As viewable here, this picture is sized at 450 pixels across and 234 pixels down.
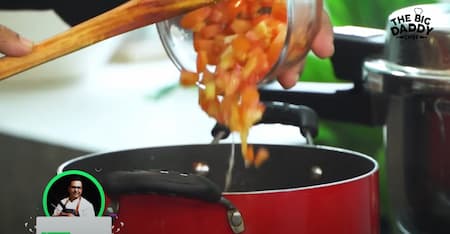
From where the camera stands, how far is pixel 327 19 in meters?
0.65

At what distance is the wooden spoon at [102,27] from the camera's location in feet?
1.92

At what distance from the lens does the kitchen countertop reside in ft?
2.47

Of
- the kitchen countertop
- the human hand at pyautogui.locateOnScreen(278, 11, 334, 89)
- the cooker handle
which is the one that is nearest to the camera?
the cooker handle

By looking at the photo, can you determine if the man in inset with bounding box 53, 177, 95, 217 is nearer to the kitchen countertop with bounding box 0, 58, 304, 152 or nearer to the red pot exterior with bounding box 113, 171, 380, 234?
the red pot exterior with bounding box 113, 171, 380, 234

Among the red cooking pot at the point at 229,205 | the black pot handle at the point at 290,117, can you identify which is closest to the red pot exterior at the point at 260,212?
the red cooking pot at the point at 229,205

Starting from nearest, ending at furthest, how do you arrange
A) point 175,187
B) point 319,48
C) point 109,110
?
point 175,187 < point 319,48 < point 109,110

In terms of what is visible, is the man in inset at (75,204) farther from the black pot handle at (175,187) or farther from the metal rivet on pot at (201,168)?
the metal rivet on pot at (201,168)

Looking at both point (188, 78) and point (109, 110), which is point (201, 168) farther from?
point (109, 110)

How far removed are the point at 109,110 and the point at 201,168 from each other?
182 mm

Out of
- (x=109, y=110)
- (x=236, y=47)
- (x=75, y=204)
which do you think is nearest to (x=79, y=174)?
(x=75, y=204)

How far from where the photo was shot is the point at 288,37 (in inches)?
23.1

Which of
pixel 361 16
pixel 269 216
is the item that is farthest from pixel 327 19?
pixel 269 216

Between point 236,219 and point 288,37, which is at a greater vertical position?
point 288,37

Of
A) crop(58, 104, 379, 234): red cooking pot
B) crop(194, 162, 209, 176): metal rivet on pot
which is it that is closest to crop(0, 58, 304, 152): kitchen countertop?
crop(194, 162, 209, 176): metal rivet on pot
